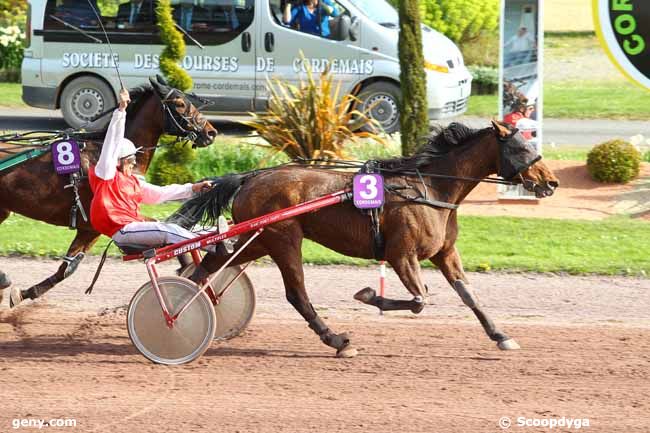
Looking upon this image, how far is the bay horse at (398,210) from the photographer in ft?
23.9

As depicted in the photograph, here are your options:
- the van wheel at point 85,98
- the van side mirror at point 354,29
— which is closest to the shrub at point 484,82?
the van side mirror at point 354,29

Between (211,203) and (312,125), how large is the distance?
4673 millimetres

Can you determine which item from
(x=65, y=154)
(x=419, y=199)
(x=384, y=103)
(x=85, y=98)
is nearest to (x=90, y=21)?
(x=85, y=98)

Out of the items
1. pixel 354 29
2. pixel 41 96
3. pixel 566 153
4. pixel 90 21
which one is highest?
pixel 90 21

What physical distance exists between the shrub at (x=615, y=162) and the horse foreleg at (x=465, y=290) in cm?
582

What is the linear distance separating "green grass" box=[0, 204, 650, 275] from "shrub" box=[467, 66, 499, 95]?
9.79 metres

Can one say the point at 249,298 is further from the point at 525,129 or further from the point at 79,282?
the point at 525,129

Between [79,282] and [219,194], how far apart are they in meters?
2.53

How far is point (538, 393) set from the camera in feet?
21.8

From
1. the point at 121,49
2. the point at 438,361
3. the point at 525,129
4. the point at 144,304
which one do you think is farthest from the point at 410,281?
the point at 121,49

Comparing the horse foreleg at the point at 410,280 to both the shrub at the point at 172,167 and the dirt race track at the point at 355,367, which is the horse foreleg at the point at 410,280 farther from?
the shrub at the point at 172,167

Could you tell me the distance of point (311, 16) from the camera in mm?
15539

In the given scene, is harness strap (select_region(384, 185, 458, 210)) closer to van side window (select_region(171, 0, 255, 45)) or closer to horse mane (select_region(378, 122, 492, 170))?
horse mane (select_region(378, 122, 492, 170))

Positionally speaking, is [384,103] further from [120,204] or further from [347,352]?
[120,204]
